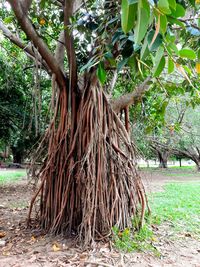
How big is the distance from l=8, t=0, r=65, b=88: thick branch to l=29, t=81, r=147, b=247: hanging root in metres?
0.18

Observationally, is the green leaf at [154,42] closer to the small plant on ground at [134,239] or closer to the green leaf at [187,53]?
the green leaf at [187,53]

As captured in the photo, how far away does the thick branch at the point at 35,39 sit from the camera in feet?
6.84

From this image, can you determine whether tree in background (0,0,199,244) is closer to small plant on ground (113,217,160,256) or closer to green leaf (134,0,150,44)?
small plant on ground (113,217,160,256)

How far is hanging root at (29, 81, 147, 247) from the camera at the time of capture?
8.32ft

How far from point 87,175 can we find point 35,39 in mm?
1191

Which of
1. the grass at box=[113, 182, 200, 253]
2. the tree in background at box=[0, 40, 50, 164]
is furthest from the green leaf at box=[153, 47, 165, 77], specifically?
the tree in background at box=[0, 40, 50, 164]

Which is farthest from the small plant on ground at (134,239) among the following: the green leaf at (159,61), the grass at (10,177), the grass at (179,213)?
the grass at (10,177)

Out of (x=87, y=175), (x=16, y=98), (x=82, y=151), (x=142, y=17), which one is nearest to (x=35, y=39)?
(x=82, y=151)

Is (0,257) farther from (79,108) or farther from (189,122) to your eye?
(189,122)

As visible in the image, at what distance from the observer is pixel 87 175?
255 centimetres

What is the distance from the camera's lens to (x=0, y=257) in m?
2.18

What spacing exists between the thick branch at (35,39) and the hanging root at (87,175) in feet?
0.60

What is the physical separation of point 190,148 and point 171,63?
14280mm

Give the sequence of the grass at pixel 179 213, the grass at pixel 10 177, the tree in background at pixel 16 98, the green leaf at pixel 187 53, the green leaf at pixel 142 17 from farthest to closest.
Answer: the grass at pixel 10 177 < the tree in background at pixel 16 98 < the grass at pixel 179 213 < the green leaf at pixel 187 53 < the green leaf at pixel 142 17
